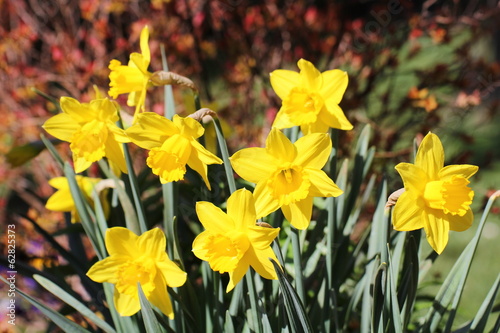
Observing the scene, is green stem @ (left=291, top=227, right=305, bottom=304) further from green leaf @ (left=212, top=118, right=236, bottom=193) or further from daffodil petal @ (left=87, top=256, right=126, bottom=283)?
daffodil petal @ (left=87, top=256, right=126, bottom=283)

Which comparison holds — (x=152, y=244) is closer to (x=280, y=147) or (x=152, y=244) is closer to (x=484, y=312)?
(x=280, y=147)

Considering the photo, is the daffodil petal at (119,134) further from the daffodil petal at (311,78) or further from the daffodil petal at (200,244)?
the daffodil petal at (311,78)

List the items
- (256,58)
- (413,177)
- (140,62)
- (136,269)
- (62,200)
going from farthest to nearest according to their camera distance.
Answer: (256,58) < (62,200) < (140,62) < (136,269) < (413,177)

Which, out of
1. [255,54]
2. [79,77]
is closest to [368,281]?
[255,54]

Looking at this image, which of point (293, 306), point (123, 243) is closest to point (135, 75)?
point (123, 243)

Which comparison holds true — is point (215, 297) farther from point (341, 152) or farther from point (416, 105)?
point (416, 105)

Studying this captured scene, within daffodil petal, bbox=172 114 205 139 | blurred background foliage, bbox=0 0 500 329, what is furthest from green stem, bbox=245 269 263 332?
blurred background foliage, bbox=0 0 500 329

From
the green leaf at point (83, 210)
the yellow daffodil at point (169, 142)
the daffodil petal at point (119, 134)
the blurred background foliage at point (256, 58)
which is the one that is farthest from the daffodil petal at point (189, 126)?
the blurred background foliage at point (256, 58)
